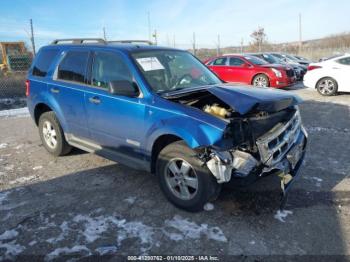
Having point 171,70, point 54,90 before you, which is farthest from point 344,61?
point 54,90

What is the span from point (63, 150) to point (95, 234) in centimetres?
259

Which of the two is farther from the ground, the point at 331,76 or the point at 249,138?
the point at 331,76

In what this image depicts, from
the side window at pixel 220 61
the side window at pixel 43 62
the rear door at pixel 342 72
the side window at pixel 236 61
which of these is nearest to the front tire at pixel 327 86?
the rear door at pixel 342 72

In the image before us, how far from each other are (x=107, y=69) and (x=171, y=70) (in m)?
0.89

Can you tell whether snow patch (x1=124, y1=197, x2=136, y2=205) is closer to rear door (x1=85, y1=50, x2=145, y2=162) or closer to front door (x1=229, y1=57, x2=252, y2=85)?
rear door (x1=85, y1=50, x2=145, y2=162)

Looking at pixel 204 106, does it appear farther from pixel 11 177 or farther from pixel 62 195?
pixel 11 177

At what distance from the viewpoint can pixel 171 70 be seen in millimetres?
4562

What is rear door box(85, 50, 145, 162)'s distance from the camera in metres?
4.06

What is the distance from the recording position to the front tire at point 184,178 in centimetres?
351

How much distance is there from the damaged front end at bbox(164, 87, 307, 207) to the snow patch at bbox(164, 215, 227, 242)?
0.54m

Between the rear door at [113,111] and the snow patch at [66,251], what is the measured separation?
4.40 ft

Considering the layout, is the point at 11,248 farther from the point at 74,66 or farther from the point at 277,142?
the point at 277,142

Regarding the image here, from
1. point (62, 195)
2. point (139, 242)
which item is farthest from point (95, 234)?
point (62, 195)

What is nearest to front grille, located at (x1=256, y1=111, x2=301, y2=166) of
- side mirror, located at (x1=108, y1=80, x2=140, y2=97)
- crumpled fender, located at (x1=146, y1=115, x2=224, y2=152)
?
crumpled fender, located at (x1=146, y1=115, x2=224, y2=152)
